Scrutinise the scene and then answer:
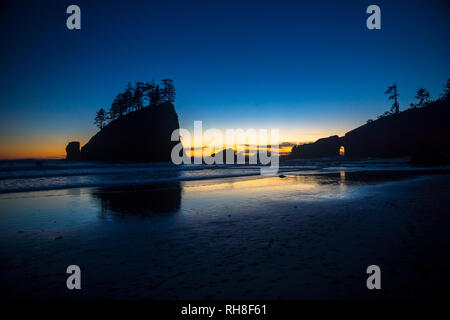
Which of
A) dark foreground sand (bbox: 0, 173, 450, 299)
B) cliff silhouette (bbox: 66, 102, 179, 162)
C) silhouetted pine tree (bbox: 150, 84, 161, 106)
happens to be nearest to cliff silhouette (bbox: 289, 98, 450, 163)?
dark foreground sand (bbox: 0, 173, 450, 299)

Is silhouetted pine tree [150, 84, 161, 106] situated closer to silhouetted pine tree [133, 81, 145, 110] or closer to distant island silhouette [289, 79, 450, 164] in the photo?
silhouetted pine tree [133, 81, 145, 110]

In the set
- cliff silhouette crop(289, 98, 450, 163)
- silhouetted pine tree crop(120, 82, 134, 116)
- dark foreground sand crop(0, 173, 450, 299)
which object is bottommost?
dark foreground sand crop(0, 173, 450, 299)

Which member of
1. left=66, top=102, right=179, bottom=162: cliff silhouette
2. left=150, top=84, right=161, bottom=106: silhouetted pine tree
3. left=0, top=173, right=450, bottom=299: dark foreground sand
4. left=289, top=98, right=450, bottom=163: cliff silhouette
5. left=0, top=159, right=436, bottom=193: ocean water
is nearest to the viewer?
left=0, top=173, right=450, bottom=299: dark foreground sand

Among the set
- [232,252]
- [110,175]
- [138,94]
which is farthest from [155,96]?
[232,252]

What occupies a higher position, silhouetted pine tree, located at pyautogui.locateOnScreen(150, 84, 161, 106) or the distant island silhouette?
silhouetted pine tree, located at pyautogui.locateOnScreen(150, 84, 161, 106)

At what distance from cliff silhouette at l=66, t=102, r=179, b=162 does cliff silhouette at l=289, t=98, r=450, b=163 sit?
48.1 m

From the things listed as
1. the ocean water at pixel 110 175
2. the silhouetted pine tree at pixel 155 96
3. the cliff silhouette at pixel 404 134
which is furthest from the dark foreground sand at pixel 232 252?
the silhouetted pine tree at pixel 155 96

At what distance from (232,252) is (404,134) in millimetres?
59023

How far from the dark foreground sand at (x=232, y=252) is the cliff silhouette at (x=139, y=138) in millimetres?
50723

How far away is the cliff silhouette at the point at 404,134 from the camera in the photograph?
4289 centimetres

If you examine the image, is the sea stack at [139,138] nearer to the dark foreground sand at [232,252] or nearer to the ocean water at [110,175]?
the ocean water at [110,175]

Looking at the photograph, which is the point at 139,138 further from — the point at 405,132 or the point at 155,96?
the point at 405,132

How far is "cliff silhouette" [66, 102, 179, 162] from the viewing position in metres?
54.8
